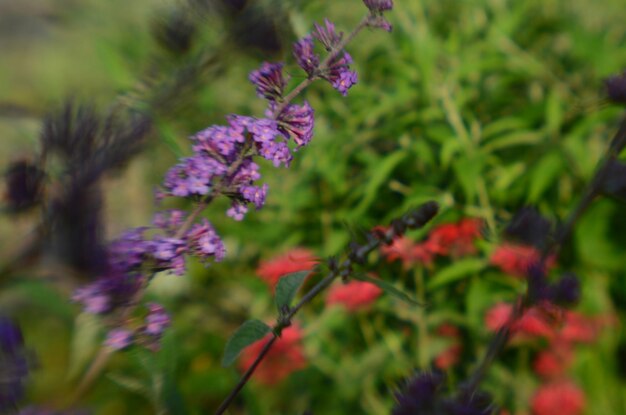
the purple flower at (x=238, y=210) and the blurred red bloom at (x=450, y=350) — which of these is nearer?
the purple flower at (x=238, y=210)

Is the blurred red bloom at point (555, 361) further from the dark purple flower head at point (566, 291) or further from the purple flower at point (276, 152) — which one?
the purple flower at point (276, 152)

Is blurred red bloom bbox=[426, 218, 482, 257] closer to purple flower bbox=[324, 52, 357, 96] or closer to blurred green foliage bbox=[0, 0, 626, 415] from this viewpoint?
blurred green foliage bbox=[0, 0, 626, 415]

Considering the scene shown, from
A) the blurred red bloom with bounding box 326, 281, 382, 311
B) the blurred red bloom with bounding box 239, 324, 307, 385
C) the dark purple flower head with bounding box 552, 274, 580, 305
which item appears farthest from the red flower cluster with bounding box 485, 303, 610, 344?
the dark purple flower head with bounding box 552, 274, 580, 305

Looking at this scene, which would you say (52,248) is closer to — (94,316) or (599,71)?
(94,316)

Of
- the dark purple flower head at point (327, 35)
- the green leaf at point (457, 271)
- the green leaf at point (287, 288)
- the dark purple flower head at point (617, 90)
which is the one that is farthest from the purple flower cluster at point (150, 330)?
the green leaf at point (457, 271)

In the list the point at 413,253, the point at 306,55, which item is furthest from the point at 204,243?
the point at 413,253

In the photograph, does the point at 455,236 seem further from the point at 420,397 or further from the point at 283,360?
the point at 420,397

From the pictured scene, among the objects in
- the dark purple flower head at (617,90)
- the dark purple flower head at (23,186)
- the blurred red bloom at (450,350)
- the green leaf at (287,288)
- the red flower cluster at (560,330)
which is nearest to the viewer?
the dark purple flower head at (23,186)
